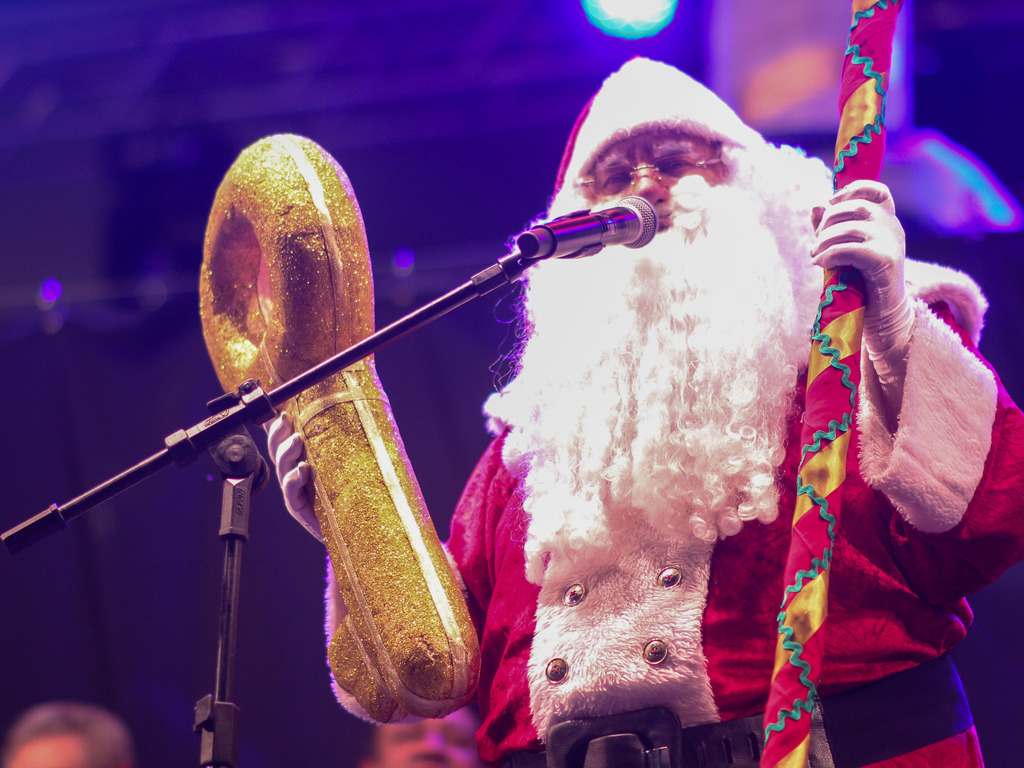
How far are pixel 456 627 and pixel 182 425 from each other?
68.0 inches

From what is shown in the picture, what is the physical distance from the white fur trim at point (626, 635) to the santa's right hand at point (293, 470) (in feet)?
1.55

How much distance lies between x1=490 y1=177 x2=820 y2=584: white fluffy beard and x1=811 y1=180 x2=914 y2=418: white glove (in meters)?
0.26

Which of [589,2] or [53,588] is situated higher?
[589,2]

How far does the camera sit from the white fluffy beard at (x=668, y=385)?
4.88 feet

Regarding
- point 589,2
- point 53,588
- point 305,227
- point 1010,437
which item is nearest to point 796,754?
point 1010,437

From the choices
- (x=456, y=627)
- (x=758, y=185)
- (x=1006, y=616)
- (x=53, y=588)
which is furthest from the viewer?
(x=53, y=588)

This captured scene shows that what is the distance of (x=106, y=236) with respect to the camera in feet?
11.4

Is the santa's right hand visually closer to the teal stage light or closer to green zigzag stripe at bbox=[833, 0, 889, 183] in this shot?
green zigzag stripe at bbox=[833, 0, 889, 183]

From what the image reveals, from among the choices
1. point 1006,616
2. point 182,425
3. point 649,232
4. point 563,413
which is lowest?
point 1006,616

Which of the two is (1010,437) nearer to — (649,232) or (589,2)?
(649,232)

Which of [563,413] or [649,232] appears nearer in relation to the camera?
[649,232]

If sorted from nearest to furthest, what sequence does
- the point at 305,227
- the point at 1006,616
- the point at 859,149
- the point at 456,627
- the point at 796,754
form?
1. the point at 796,754
2. the point at 859,149
3. the point at 456,627
4. the point at 305,227
5. the point at 1006,616

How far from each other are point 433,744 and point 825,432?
70.9 inches

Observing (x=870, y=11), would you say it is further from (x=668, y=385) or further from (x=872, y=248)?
(x=668, y=385)
